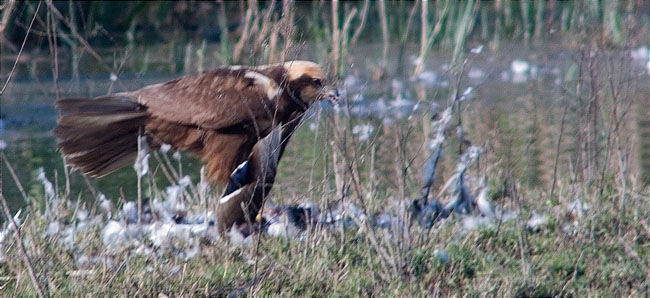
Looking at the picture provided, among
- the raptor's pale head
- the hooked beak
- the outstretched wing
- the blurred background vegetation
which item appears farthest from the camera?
the blurred background vegetation

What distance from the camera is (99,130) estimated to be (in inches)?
187

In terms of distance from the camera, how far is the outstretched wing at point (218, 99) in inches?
181

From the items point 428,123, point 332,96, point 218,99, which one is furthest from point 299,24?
point 332,96

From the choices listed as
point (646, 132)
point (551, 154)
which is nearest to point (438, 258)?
point (551, 154)

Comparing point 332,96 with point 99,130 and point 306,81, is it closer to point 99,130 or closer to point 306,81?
point 306,81

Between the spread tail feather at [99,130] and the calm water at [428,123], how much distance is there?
7.4 inches

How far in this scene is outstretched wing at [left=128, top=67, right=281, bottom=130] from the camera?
4.61m

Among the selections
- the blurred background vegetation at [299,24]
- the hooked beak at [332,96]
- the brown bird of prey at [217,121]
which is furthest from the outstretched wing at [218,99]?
the blurred background vegetation at [299,24]

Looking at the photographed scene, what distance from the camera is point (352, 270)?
4074 millimetres

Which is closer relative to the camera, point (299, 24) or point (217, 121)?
point (217, 121)

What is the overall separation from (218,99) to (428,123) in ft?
8.71

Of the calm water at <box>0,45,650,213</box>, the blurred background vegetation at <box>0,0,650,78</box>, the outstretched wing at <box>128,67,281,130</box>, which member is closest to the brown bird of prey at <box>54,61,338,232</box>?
the outstretched wing at <box>128,67,281,130</box>

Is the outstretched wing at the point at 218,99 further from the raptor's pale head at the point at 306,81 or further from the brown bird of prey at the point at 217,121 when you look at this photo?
the raptor's pale head at the point at 306,81

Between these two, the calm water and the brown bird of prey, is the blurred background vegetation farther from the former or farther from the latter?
the brown bird of prey
